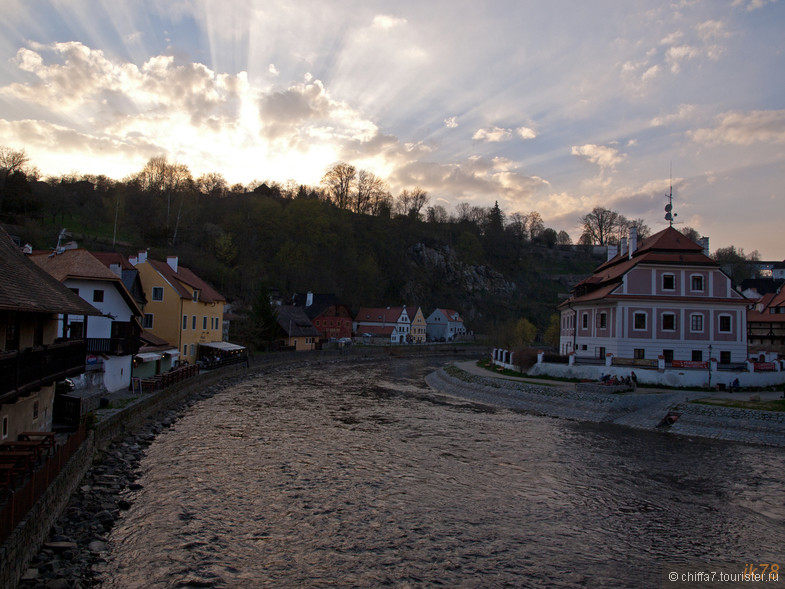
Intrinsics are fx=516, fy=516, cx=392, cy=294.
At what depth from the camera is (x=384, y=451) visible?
63.0 feet

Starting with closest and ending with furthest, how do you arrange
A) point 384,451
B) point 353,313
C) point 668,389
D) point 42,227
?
1. point 384,451
2. point 668,389
3. point 42,227
4. point 353,313

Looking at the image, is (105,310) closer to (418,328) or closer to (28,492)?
(28,492)

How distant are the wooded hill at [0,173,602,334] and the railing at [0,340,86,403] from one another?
44.8m

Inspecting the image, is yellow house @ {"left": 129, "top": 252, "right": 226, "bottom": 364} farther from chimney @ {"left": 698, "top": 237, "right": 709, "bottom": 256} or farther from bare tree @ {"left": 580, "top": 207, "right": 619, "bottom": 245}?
bare tree @ {"left": 580, "top": 207, "right": 619, "bottom": 245}

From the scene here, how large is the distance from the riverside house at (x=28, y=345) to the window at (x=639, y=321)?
32.4m

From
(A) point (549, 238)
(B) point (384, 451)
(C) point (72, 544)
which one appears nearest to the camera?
(C) point (72, 544)

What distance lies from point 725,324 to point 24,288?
3930 cm

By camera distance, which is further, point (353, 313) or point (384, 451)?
point (353, 313)

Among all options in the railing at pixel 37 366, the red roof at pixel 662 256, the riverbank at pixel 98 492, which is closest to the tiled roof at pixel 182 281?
the riverbank at pixel 98 492

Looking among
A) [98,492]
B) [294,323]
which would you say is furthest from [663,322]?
[294,323]

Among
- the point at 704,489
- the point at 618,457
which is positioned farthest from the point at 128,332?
the point at 704,489

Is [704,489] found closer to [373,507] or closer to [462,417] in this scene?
[373,507]

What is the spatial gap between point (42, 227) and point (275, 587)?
68.2 m

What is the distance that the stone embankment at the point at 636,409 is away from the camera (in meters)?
22.7
